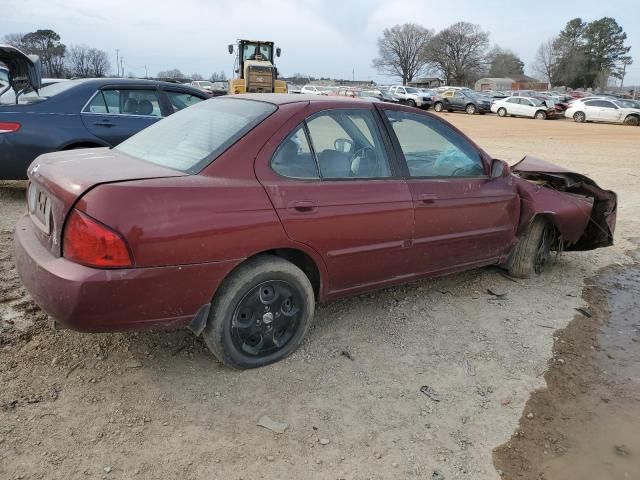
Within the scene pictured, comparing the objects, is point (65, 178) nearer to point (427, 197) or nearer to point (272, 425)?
point (272, 425)

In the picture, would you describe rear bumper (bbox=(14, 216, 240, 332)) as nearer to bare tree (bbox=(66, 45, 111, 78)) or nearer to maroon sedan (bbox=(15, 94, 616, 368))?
maroon sedan (bbox=(15, 94, 616, 368))

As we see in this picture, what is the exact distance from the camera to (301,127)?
329cm

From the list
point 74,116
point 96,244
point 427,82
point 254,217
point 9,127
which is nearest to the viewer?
point 96,244

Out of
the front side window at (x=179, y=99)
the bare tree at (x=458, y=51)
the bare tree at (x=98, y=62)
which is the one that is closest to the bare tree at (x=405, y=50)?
the bare tree at (x=458, y=51)

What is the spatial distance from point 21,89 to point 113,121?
103 centimetres

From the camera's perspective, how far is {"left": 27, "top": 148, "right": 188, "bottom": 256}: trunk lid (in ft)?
8.79

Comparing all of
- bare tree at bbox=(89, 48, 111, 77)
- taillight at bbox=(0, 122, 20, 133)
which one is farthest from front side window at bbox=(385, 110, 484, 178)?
bare tree at bbox=(89, 48, 111, 77)

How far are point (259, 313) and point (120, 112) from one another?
15.4ft

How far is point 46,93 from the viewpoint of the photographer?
6.35m

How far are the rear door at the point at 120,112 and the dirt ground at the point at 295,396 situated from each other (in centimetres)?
271

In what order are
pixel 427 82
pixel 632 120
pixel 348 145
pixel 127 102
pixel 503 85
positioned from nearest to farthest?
pixel 348 145, pixel 127 102, pixel 632 120, pixel 503 85, pixel 427 82

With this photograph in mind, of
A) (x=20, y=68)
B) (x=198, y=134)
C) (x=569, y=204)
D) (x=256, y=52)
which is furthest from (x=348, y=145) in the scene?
(x=256, y=52)

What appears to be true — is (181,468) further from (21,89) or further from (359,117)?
(21,89)

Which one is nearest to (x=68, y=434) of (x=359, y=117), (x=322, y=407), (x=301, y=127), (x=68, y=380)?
(x=68, y=380)
